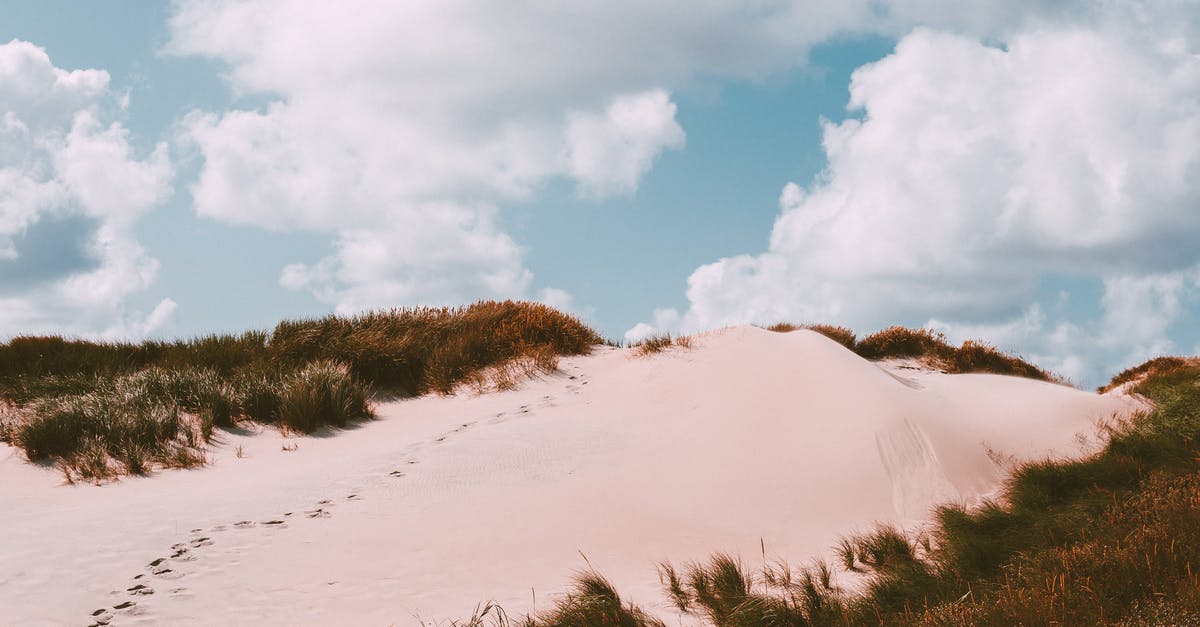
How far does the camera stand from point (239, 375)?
10.9 m

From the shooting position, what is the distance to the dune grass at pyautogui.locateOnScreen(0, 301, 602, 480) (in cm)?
904

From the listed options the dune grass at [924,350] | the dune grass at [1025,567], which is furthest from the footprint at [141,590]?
the dune grass at [924,350]

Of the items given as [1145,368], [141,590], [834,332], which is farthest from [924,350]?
[141,590]

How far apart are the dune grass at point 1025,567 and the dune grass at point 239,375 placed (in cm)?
607

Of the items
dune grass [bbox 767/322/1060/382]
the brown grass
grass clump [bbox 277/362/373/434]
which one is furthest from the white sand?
the brown grass

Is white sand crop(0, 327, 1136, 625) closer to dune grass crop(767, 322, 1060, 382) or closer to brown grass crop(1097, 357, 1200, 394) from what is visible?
dune grass crop(767, 322, 1060, 382)

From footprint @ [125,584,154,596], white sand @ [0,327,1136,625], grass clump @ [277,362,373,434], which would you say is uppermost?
grass clump @ [277,362,373,434]

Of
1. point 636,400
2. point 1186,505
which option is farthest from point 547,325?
point 1186,505

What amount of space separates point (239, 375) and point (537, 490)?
558 centimetres

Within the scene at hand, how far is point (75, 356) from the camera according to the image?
1248 centimetres

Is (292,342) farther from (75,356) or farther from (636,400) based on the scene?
(636,400)

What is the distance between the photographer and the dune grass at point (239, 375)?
9.04 m

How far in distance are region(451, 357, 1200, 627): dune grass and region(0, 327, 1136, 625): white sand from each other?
0.52 metres

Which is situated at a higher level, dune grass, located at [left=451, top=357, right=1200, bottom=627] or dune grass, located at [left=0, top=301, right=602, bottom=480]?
dune grass, located at [left=0, top=301, right=602, bottom=480]
